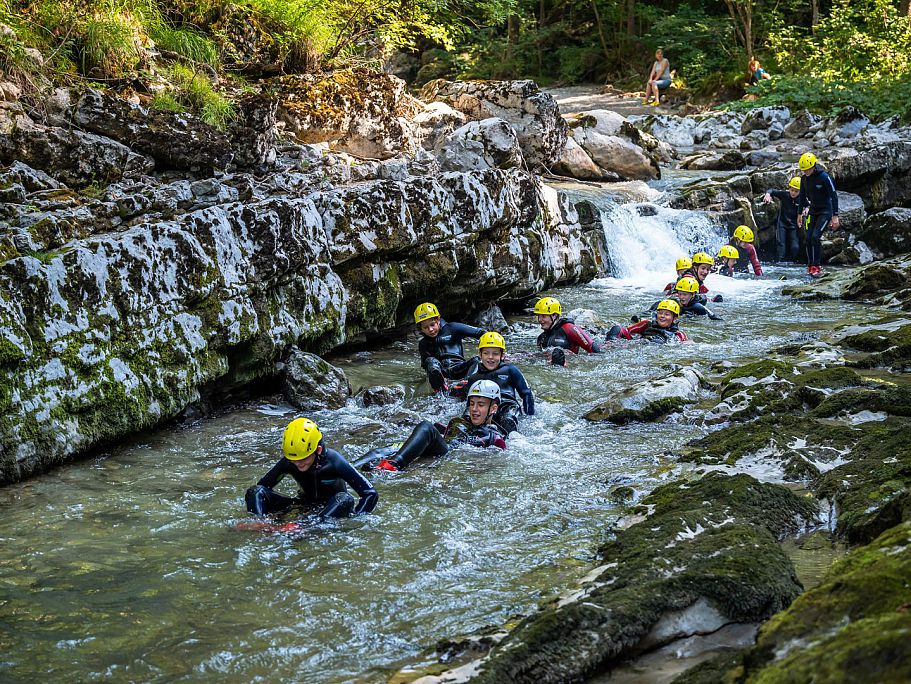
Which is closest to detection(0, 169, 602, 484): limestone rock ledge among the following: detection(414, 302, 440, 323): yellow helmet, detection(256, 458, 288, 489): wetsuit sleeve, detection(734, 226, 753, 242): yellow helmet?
detection(414, 302, 440, 323): yellow helmet

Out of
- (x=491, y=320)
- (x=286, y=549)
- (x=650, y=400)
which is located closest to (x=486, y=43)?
(x=491, y=320)

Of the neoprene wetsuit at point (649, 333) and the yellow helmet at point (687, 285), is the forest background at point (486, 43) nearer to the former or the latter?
the neoprene wetsuit at point (649, 333)

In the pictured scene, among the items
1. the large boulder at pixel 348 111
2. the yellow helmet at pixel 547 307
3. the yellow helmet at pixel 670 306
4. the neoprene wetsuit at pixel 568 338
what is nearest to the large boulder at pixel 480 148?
the large boulder at pixel 348 111

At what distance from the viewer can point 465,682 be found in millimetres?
3266

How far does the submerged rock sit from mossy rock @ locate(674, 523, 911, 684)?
518 centimetres

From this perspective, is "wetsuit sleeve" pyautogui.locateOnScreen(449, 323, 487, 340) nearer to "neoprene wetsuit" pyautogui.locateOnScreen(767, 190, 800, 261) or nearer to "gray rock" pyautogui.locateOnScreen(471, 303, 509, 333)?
"gray rock" pyautogui.locateOnScreen(471, 303, 509, 333)

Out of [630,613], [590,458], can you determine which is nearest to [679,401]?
[590,458]

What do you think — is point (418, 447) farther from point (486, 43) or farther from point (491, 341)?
point (486, 43)

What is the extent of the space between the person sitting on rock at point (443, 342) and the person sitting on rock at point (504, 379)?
73 cm

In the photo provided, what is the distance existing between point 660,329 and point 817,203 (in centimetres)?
679

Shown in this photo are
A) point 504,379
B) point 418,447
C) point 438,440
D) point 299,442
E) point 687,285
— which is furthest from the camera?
point 687,285

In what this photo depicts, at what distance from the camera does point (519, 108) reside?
1794cm

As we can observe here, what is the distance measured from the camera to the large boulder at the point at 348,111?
13031 millimetres

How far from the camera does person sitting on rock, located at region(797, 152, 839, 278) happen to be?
16203 millimetres
